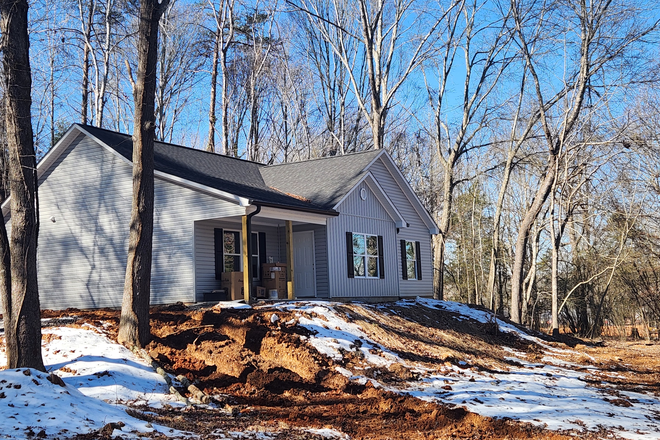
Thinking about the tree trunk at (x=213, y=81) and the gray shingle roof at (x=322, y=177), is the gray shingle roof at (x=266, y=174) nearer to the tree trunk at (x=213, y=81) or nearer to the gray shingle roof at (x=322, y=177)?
the gray shingle roof at (x=322, y=177)

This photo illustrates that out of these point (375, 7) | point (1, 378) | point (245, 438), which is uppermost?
point (375, 7)

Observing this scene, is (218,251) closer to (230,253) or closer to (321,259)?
(230,253)

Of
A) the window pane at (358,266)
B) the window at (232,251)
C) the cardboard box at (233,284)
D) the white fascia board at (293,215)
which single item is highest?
the white fascia board at (293,215)

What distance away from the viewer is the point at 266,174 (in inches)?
872

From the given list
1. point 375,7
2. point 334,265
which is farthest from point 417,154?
point 334,265

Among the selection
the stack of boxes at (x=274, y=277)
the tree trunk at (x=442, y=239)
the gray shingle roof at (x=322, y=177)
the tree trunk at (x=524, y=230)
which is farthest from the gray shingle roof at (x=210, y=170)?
the tree trunk at (x=442, y=239)

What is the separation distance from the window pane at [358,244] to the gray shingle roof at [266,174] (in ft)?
5.79

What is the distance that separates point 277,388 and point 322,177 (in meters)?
11.4

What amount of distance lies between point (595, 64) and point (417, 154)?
1960cm

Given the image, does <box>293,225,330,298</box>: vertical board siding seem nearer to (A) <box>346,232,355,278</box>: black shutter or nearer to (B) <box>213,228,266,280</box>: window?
(A) <box>346,232,355,278</box>: black shutter

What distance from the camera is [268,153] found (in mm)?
41031

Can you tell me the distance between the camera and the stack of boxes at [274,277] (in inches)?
683

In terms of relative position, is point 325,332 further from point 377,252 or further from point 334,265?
point 377,252

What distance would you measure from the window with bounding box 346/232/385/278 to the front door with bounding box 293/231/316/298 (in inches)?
46.7
